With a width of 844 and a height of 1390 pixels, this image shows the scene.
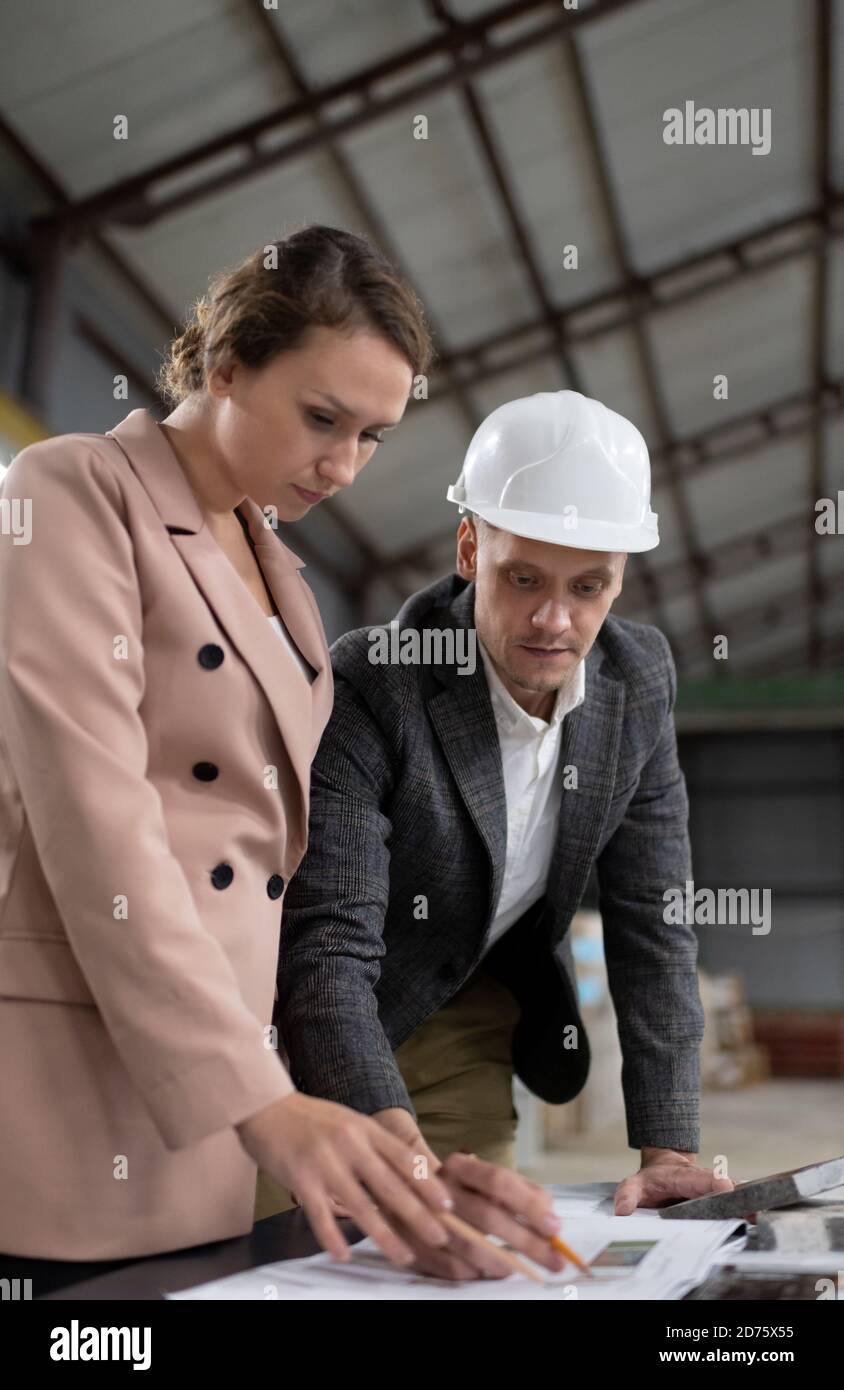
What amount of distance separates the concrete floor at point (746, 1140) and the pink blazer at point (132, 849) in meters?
5.22

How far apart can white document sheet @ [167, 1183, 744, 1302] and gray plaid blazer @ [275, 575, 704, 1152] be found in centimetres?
34

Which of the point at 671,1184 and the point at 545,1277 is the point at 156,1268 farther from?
the point at 671,1184

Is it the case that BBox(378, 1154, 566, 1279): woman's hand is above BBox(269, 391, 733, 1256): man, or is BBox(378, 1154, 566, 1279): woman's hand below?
below

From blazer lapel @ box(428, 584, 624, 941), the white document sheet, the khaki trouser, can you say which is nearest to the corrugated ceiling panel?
blazer lapel @ box(428, 584, 624, 941)

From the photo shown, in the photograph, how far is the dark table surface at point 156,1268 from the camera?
40.2 inches

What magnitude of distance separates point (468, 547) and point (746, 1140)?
821 centimetres

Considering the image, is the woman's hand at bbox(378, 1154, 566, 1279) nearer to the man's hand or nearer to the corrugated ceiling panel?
the man's hand

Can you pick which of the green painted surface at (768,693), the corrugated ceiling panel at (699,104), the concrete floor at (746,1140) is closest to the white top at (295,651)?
the concrete floor at (746,1140)

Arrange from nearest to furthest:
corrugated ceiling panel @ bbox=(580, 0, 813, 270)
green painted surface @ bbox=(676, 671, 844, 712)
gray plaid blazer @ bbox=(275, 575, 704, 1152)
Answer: gray plaid blazer @ bbox=(275, 575, 704, 1152)
corrugated ceiling panel @ bbox=(580, 0, 813, 270)
green painted surface @ bbox=(676, 671, 844, 712)

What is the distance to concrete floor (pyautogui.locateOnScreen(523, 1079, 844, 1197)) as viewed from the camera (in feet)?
25.0

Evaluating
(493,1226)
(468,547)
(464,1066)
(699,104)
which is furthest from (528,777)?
(699,104)

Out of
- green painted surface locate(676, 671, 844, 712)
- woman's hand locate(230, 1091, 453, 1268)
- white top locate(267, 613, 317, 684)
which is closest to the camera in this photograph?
woman's hand locate(230, 1091, 453, 1268)

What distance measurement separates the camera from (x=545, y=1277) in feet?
3.51
